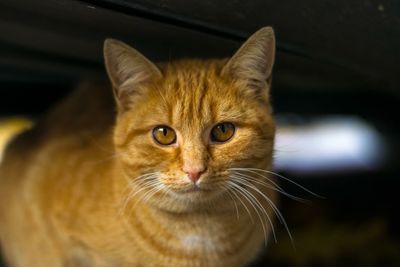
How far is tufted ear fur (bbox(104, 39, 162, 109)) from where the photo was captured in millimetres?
1576

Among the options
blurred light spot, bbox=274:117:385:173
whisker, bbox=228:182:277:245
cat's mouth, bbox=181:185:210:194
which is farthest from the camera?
blurred light spot, bbox=274:117:385:173

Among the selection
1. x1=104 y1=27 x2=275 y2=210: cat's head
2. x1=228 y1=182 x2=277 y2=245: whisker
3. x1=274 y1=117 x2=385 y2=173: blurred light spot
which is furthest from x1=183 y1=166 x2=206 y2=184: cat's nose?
x1=274 y1=117 x2=385 y2=173: blurred light spot

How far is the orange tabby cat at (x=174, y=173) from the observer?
1.54 m

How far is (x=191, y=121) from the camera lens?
155 cm

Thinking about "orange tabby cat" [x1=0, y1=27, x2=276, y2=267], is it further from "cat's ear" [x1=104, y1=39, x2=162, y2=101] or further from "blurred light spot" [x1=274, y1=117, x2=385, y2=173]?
"blurred light spot" [x1=274, y1=117, x2=385, y2=173]

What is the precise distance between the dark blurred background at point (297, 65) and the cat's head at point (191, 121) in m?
0.09

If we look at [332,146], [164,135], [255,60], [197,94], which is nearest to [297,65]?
[255,60]

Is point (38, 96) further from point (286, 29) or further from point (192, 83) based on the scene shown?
point (286, 29)

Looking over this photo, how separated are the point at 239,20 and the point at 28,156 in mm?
1293

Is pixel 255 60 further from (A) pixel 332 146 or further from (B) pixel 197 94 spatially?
(A) pixel 332 146

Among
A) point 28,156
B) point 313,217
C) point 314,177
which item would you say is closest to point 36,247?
point 28,156

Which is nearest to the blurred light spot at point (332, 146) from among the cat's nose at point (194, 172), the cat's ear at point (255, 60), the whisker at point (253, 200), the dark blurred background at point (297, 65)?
the dark blurred background at point (297, 65)

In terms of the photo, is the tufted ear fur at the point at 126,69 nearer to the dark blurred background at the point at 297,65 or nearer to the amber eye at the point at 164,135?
the dark blurred background at the point at 297,65

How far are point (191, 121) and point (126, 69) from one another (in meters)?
0.27
